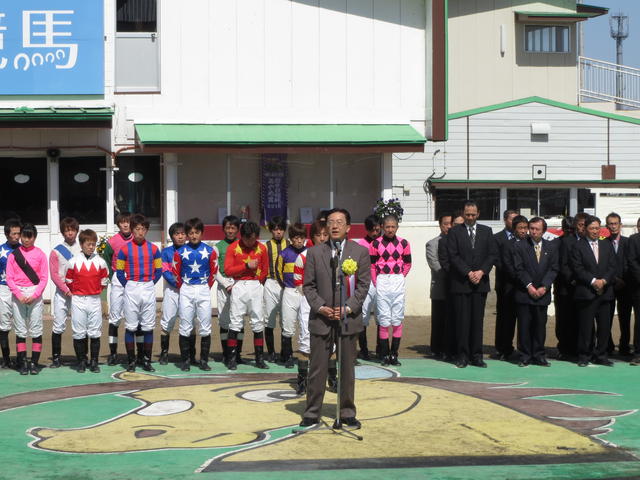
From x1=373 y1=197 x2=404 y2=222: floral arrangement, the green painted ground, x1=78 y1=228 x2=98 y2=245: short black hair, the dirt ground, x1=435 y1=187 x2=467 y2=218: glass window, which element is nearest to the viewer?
the green painted ground

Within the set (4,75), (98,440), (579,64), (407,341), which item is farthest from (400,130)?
(579,64)

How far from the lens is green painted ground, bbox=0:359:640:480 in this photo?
7855 mm

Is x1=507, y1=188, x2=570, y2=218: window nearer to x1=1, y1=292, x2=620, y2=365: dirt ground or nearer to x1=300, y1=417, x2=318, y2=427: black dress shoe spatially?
x1=1, y1=292, x2=620, y2=365: dirt ground

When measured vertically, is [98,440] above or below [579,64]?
below

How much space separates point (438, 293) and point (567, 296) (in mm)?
1737

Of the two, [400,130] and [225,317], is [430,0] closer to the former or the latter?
[400,130]

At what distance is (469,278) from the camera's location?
13477mm

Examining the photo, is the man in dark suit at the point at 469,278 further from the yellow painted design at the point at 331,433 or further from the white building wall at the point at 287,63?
the white building wall at the point at 287,63

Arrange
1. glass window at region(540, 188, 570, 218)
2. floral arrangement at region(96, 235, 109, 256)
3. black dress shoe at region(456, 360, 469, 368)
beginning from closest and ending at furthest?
black dress shoe at region(456, 360, 469, 368) → floral arrangement at region(96, 235, 109, 256) → glass window at region(540, 188, 570, 218)

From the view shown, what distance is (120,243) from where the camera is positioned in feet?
45.0

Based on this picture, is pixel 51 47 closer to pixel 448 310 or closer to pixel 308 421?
pixel 448 310

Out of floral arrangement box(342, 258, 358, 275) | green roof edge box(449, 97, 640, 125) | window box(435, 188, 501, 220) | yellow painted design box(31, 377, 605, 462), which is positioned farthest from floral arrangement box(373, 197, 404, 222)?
floral arrangement box(342, 258, 358, 275)

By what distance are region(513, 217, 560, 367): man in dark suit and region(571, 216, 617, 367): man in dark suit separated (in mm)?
342

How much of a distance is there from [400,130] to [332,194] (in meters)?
1.79
